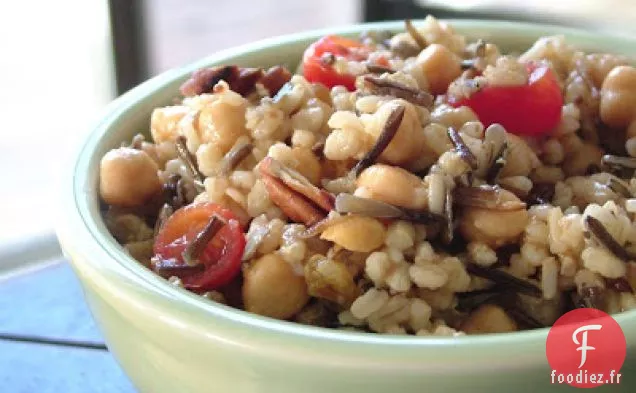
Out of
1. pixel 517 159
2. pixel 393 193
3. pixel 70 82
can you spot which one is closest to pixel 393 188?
pixel 393 193

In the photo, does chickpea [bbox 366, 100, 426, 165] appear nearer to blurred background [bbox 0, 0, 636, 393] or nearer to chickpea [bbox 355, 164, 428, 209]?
chickpea [bbox 355, 164, 428, 209]

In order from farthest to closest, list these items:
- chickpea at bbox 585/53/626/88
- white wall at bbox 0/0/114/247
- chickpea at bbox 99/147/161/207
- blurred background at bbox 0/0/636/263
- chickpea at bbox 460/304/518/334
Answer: white wall at bbox 0/0/114/247 < blurred background at bbox 0/0/636/263 < chickpea at bbox 585/53/626/88 < chickpea at bbox 99/147/161/207 < chickpea at bbox 460/304/518/334

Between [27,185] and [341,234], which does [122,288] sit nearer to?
[341,234]

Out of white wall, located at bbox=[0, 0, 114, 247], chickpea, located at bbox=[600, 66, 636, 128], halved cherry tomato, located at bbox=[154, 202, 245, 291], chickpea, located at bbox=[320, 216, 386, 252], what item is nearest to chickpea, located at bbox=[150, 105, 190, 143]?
halved cherry tomato, located at bbox=[154, 202, 245, 291]

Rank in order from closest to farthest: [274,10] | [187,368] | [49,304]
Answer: [187,368], [49,304], [274,10]

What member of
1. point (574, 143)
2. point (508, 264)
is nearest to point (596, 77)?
point (574, 143)

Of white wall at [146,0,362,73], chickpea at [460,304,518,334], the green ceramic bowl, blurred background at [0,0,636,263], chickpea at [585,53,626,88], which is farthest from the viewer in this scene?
white wall at [146,0,362,73]
